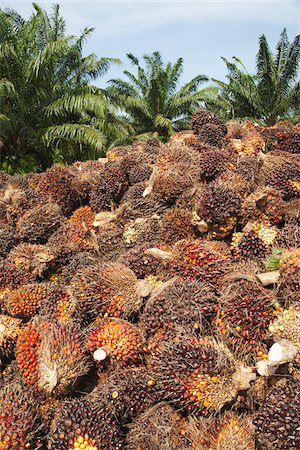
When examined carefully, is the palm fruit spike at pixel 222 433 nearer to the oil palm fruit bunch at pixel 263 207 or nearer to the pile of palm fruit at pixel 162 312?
the pile of palm fruit at pixel 162 312

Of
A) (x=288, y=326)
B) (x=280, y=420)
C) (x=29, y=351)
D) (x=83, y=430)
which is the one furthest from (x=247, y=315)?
(x=29, y=351)

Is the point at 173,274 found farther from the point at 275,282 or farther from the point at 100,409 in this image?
the point at 100,409

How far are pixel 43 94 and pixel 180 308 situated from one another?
1300 cm

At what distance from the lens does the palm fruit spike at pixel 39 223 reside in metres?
4.61

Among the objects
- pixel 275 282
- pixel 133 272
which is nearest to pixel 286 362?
pixel 275 282

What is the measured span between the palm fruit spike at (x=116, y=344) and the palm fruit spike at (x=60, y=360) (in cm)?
9

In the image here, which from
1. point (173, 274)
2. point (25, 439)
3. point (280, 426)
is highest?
point (173, 274)

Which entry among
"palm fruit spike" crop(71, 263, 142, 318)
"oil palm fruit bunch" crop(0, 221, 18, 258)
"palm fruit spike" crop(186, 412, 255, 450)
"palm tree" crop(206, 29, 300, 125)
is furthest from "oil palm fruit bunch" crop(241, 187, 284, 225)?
"palm tree" crop(206, 29, 300, 125)

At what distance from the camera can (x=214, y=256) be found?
322cm

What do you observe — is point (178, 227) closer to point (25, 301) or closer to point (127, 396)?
point (25, 301)

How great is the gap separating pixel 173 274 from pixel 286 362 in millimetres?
1114

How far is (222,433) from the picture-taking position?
2240mm

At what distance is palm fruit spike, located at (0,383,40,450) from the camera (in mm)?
2508

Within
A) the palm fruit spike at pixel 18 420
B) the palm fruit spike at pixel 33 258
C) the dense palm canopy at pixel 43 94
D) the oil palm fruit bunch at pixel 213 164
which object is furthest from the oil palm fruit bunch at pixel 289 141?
the dense palm canopy at pixel 43 94
